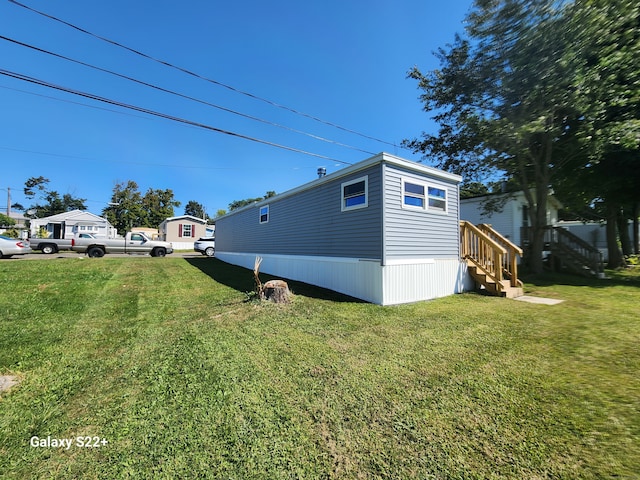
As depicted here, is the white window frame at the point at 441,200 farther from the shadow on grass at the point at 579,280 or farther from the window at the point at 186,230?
the window at the point at 186,230

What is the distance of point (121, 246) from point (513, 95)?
872 inches

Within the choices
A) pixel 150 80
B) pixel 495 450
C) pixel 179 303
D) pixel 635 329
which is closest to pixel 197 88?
pixel 150 80

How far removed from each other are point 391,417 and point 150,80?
30.1 feet

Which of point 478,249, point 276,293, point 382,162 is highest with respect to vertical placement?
point 382,162

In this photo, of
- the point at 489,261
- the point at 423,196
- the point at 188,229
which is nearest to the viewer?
the point at 423,196

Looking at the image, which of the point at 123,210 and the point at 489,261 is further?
the point at 123,210

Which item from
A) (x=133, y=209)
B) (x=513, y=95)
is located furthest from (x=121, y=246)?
(x=133, y=209)

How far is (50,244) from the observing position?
17516mm

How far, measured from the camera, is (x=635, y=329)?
4.58 m

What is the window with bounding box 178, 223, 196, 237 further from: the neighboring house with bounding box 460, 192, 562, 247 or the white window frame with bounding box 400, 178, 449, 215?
the white window frame with bounding box 400, 178, 449, 215

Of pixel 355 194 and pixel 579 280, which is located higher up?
pixel 355 194

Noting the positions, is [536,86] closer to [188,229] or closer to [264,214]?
[264,214]

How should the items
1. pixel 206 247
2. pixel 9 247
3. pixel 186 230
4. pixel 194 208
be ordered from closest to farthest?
1. pixel 9 247
2. pixel 206 247
3. pixel 186 230
4. pixel 194 208

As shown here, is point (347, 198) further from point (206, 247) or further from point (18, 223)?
point (18, 223)
